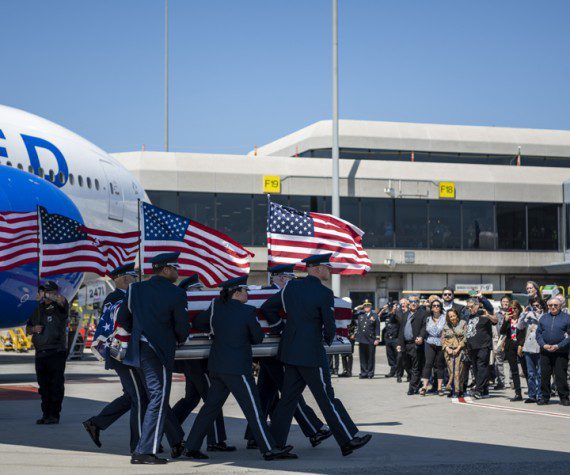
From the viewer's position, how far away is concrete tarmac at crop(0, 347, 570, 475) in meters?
9.02

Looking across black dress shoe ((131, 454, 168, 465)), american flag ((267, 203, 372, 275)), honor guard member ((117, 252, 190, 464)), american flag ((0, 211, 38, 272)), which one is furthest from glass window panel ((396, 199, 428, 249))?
black dress shoe ((131, 454, 168, 465))

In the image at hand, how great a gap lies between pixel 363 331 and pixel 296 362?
13.5 meters

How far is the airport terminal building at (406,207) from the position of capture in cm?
4628

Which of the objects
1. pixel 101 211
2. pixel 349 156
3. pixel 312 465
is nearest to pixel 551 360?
pixel 312 465

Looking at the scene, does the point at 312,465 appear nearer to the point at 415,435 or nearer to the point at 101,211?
the point at 415,435

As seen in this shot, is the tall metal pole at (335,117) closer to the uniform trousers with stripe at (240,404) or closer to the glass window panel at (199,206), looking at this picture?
the glass window panel at (199,206)

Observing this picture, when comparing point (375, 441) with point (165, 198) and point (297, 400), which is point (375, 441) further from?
point (165, 198)

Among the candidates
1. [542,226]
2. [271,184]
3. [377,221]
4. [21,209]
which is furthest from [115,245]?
[542,226]

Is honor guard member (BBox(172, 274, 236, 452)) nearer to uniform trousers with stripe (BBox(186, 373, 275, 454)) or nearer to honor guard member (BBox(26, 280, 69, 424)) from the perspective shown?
uniform trousers with stripe (BBox(186, 373, 275, 454))

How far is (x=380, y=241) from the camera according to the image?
1900 inches

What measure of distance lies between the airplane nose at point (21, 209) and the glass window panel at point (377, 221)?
3602cm

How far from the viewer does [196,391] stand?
1034cm

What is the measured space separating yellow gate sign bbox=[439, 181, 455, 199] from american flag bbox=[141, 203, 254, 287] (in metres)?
36.5

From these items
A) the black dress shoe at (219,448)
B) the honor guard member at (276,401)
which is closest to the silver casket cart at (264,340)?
the honor guard member at (276,401)
